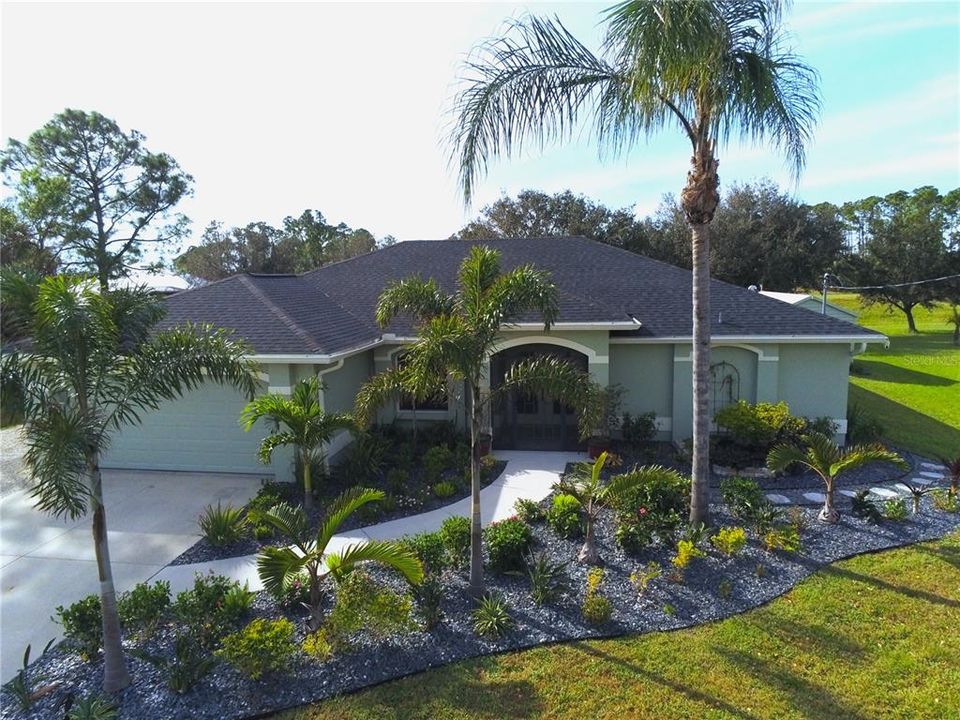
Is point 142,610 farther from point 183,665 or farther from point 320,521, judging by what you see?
point 320,521

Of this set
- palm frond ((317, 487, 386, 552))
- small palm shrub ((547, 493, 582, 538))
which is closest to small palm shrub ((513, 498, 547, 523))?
small palm shrub ((547, 493, 582, 538))

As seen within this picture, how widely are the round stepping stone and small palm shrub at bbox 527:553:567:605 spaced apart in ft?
15.7

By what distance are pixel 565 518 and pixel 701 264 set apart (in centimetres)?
416

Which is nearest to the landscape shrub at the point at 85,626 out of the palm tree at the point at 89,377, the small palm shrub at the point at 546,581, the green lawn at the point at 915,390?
the palm tree at the point at 89,377

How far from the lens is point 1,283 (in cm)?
518

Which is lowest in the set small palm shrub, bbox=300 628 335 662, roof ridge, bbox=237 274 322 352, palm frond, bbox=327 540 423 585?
small palm shrub, bbox=300 628 335 662

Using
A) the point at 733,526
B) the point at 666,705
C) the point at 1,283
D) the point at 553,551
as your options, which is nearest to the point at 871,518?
the point at 733,526

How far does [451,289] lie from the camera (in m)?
15.7

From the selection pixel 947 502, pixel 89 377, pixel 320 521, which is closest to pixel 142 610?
pixel 89 377

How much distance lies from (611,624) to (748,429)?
22.5 ft

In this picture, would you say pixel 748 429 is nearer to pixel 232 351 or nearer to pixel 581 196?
pixel 232 351

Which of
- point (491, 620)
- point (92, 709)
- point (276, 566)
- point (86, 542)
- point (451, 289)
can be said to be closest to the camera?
point (92, 709)

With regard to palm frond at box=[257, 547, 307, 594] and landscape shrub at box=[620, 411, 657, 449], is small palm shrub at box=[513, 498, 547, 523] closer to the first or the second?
palm frond at box=[257, 547, 307, 594]

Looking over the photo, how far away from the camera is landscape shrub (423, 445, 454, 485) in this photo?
11.1m
